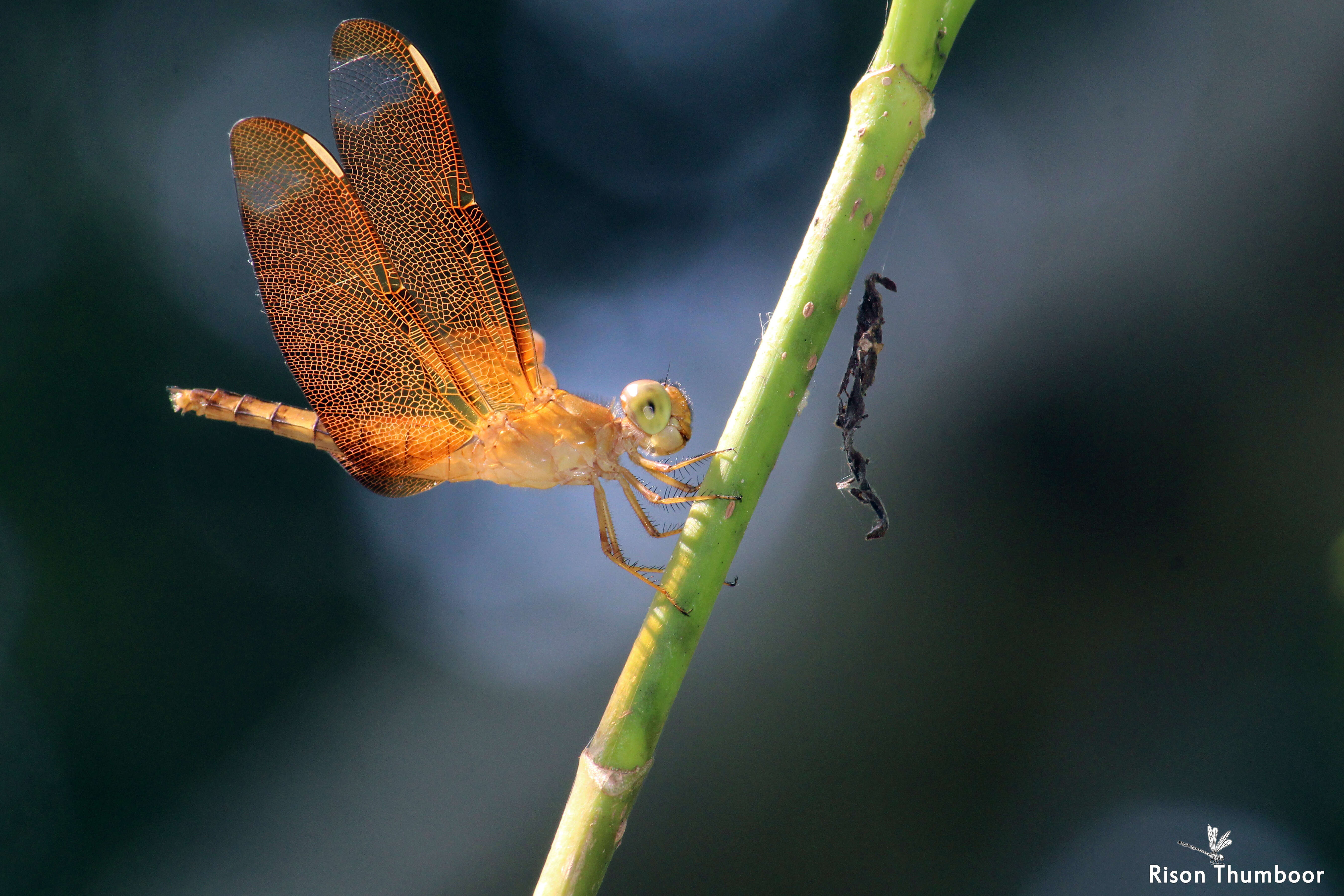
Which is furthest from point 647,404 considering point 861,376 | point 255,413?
point 255,413

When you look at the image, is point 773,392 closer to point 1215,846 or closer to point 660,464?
point 660,464

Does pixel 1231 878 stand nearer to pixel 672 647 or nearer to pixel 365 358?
pixel 672 647

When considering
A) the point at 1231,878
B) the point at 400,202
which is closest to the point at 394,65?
the point at 400,202

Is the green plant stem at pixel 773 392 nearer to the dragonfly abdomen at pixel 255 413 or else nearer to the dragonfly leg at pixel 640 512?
the dragonfly leg at pixel 640 512

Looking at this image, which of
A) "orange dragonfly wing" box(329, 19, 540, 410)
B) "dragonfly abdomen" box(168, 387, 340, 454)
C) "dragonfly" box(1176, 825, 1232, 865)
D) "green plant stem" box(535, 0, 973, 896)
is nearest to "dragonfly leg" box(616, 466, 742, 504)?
"orange dragonfly wing" box(329, 19, 540, 410)

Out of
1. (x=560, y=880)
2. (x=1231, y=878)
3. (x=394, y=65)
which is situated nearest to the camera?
(x=560, y=880)

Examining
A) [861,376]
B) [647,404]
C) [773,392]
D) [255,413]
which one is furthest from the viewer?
[255,413]
